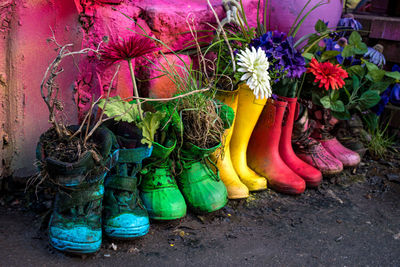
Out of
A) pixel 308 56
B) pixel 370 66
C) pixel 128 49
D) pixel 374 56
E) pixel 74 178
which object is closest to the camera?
pixel 74 178

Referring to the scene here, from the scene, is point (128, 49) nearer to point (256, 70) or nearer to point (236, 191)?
point (256, 70)

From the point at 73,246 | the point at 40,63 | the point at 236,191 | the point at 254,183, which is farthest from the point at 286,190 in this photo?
the point at 40,63

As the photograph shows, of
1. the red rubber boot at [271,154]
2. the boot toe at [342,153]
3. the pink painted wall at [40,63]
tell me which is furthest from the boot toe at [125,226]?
the boot toe at [342,153]

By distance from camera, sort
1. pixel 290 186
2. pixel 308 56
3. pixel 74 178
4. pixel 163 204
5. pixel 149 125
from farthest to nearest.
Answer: pixel 308 56 → pixel 290 186 → pixel 163 204 → pixel 149 125 → pixel 74 178

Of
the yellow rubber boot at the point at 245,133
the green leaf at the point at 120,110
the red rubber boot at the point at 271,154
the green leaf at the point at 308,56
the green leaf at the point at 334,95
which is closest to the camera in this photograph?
the green leaf at the point at 120,110

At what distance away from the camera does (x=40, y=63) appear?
6.07 feet

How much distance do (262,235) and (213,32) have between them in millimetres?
1029

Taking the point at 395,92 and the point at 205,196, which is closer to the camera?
Answer: the point at 205,196

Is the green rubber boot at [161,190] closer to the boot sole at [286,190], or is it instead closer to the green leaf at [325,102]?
the boot sole at [286,190]

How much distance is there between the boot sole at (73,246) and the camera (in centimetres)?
150

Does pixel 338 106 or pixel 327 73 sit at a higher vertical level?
pixel 327 73

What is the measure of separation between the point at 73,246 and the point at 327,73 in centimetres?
151

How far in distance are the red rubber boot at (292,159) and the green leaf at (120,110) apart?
0.87 meters

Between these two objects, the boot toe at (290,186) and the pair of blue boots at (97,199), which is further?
the boot toe at (290,186)
